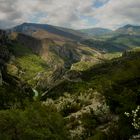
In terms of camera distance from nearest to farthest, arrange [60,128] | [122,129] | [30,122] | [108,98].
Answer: [30,122] < [60,128] < [122,129] < [108,98]

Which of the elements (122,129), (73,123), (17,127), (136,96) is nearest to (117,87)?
(73,123)

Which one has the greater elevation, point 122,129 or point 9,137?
point 9,137

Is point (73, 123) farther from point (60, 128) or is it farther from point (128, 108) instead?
point (60, 128)

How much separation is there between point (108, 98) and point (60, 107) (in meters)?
89.6

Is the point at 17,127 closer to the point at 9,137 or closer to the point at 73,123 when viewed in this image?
the point at 9,137

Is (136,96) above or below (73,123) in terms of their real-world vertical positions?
above

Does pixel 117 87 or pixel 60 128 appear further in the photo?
pixel 117 87

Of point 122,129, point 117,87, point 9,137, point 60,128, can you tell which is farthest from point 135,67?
point 9,137

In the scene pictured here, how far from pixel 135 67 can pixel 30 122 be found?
307ft

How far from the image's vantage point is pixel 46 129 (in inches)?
1820

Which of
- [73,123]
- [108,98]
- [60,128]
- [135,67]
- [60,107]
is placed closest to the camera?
[60,128]

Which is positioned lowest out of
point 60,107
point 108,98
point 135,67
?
point 60,107

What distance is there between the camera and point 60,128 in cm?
5019

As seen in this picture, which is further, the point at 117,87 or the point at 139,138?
the point at 117,87
